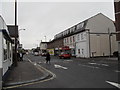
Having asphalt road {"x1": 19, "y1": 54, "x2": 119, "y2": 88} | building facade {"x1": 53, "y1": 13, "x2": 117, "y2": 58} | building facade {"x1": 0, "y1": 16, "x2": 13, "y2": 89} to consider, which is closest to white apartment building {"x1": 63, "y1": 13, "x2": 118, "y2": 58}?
building facade {"x1": 53, "y1": 13, "x2": 117, "y2": 58}

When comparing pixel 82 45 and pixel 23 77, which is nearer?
pixel 23 77

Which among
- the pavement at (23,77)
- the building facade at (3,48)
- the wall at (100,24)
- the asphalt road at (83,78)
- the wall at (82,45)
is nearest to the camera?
the asphalt road at (83,78)

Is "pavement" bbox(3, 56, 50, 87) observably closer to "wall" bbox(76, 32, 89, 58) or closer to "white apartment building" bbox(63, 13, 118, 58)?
"wall" bbox(76, 32, 89, 58)

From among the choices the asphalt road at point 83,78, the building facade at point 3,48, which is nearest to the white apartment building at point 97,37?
the asphalt road at point 83,78

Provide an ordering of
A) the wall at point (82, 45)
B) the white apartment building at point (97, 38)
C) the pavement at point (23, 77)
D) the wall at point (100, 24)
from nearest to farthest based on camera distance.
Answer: the pavement at point (23, 77), the white apartment building at point (97, 38), the wall at point (82, 45), the wall at point (100, 24)

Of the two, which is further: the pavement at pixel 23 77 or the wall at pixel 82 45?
the wall at pixel 82 45

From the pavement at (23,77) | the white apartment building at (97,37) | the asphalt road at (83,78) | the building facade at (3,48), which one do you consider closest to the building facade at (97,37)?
the white apartment building at (97,37)

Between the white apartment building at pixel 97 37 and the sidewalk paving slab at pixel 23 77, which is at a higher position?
the white apartment building at pixel 97 37

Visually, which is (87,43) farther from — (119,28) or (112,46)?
(119,28)

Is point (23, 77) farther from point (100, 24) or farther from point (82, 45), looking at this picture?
point (100, 24)

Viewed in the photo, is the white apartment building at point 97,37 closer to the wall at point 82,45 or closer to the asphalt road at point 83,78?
the wall at point 82,45

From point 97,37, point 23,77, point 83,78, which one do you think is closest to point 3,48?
point 23,77

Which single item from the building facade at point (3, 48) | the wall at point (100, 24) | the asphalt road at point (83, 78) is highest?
the wall at point (100, 24)

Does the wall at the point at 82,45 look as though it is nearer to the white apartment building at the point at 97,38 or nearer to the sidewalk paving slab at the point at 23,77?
the white apartment building at the point at 97,38
